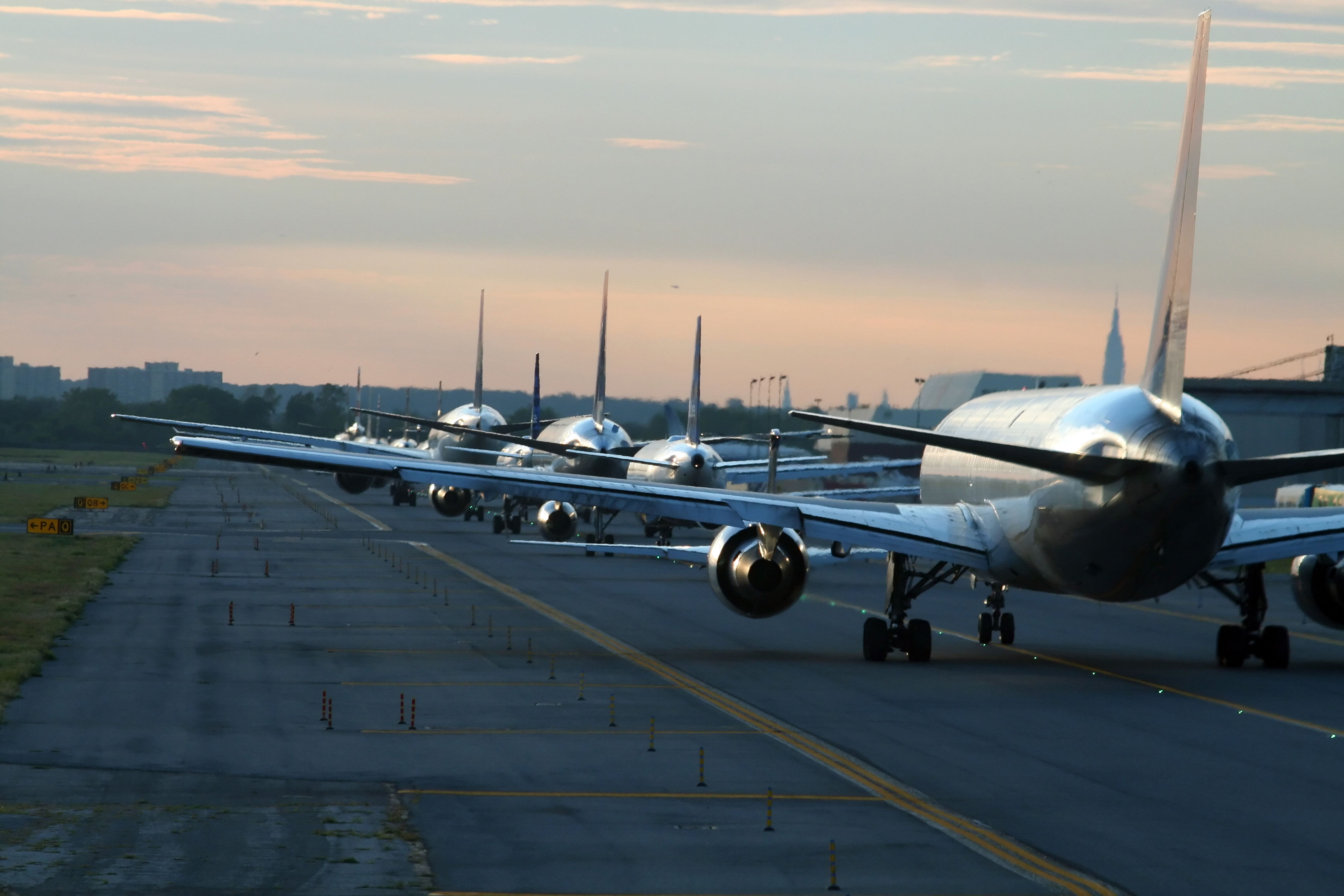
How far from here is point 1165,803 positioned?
20.3 metres

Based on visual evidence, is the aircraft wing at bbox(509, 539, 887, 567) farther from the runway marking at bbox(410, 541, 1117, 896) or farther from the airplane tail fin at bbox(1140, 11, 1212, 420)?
the airplane tail fin at bbox(1140, 11, 1212, 420)

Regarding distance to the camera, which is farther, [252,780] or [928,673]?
[928,673]

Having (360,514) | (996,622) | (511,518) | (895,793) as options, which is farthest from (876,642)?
(360,514)

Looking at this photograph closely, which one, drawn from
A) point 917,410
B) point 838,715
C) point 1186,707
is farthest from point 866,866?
point 917,410

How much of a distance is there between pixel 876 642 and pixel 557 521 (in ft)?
143

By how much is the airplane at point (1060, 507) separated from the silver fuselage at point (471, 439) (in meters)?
62.0

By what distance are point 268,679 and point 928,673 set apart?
12.5 m

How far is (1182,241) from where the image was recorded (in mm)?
29766

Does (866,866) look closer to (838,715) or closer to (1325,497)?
(838,715)

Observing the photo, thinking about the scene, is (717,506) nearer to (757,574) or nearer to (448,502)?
(757,574)

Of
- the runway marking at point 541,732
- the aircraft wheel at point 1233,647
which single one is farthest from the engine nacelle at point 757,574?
the aircraft wheel at point 1233,647

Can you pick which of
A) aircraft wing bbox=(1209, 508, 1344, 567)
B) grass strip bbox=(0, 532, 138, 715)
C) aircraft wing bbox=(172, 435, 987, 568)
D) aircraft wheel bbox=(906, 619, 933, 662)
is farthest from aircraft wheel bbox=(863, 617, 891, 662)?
grass strip bbox=(0, 532, 138, 715)

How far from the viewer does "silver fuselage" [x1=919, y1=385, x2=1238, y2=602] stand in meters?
27.7

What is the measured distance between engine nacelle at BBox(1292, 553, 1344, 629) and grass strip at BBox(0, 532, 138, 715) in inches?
985
